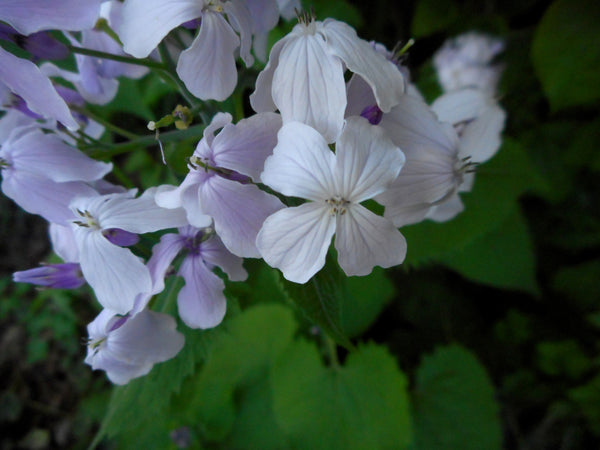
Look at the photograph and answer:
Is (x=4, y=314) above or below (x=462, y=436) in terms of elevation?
below

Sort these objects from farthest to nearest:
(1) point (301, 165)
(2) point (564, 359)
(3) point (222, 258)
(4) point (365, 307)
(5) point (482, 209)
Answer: (2) point (564, 359) → (4) point (365, 307) → (5) point (482, 209) → (3) point (222, 258) → (1) point (301, 165)

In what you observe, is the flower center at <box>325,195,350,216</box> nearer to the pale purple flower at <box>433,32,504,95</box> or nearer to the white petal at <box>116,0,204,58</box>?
the white petal at <box>116,0,204,58</box>

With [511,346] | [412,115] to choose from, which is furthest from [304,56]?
[511,346]

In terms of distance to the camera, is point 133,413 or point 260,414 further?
point 260,414

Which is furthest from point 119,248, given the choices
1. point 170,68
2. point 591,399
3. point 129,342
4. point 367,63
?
point 591,399

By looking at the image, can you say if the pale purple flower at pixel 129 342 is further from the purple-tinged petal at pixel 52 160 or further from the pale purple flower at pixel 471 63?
the pale purple flower at pixel 471 63

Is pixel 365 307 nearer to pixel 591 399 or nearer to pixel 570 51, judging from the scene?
pixel 591 399

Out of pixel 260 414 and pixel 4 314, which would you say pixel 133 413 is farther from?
pixel 4 314
